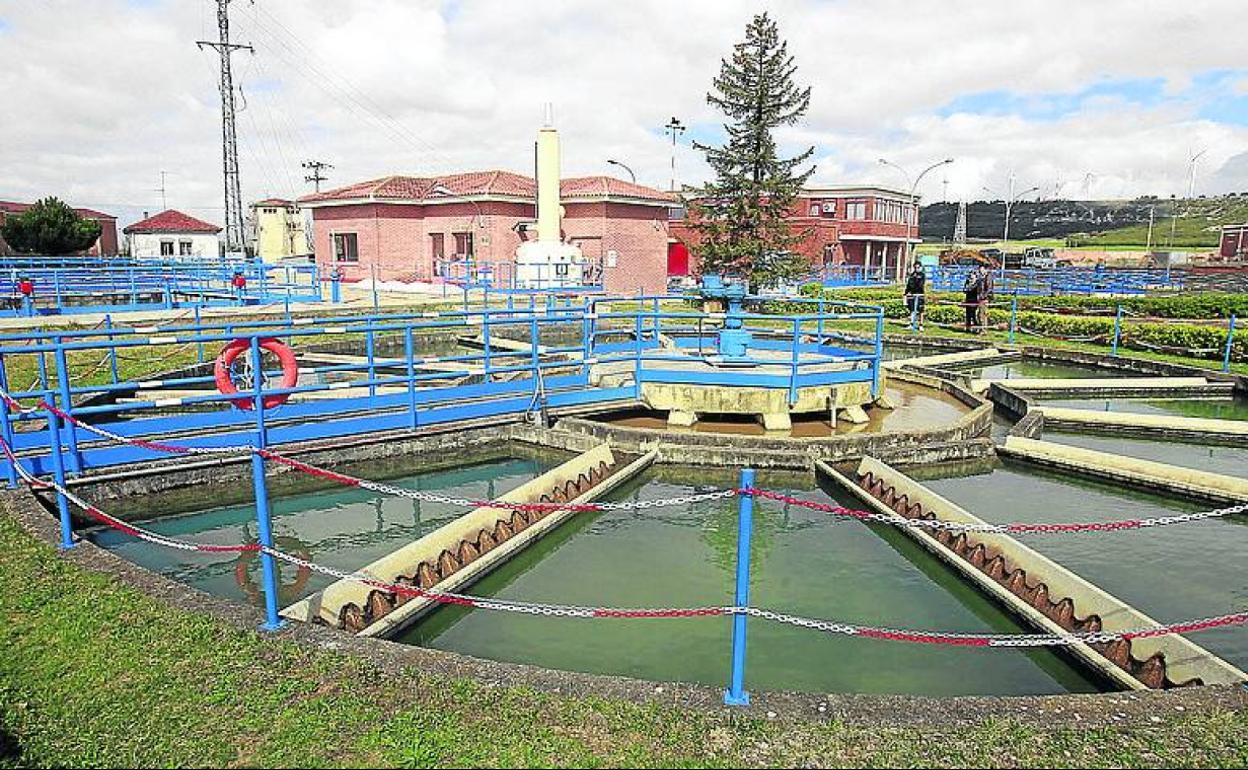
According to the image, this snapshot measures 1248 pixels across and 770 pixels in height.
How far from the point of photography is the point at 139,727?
3.56 m

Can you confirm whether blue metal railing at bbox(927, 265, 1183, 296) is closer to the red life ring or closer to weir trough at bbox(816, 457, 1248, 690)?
weir trough at bbox(816, 457, 1248, 690)

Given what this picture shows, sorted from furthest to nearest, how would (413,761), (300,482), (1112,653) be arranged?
(300,482) → (1112,653) → (413,761)

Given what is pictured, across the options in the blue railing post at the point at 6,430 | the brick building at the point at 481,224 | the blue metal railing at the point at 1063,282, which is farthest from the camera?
the blue metal railing at the point at 1063,282

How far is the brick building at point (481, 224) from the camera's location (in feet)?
106

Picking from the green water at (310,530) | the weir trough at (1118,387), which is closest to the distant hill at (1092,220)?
the weir trough at (1118,387)

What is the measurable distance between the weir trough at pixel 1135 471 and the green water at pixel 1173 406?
13.4ft

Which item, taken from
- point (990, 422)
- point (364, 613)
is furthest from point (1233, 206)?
point (364, 613)

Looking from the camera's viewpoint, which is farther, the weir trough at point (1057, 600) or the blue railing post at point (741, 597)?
the weir trough at point (1057, 600)

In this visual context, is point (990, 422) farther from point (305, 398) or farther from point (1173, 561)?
point (305, 398)

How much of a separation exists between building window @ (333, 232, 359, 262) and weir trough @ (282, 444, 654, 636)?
29.3 meters

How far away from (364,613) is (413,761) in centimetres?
216

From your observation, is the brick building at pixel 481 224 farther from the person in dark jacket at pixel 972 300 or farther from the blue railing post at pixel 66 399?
the blue railing post at pixel 66 399

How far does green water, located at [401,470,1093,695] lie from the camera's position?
5.35 meters

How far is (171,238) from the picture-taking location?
192 feet
